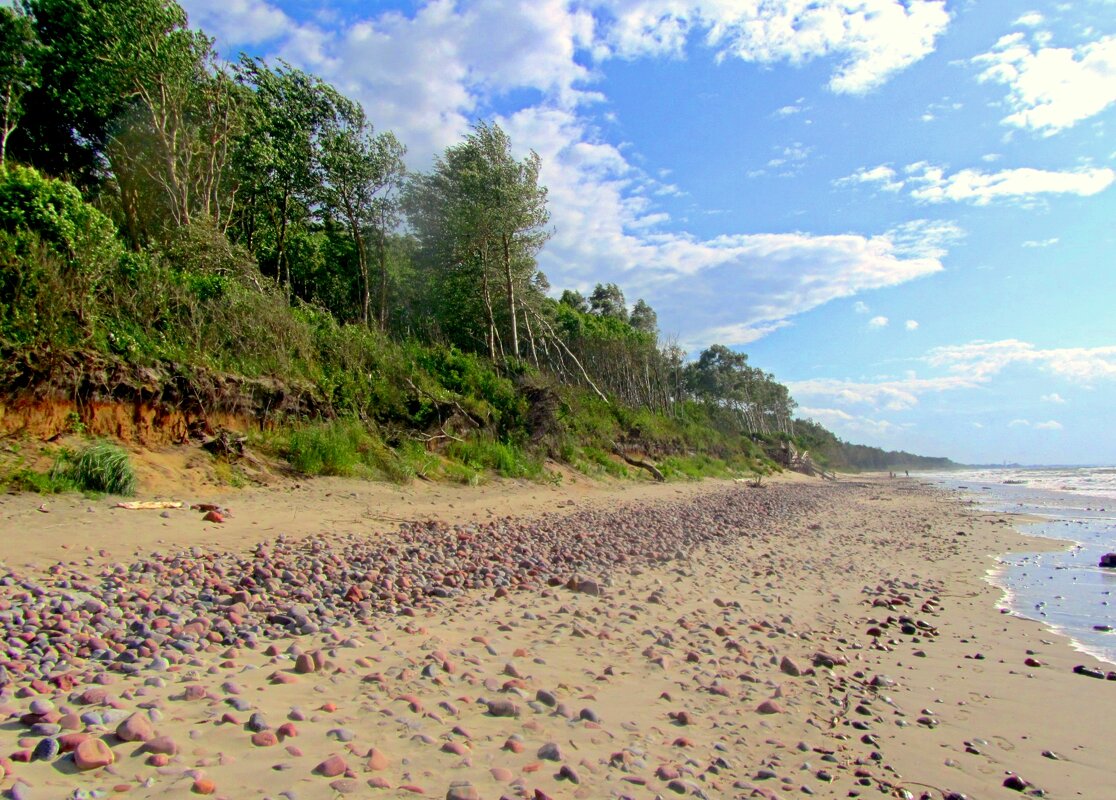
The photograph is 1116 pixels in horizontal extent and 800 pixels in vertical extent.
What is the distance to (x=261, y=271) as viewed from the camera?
2200cm

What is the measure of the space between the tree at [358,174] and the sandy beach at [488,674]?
1734cm

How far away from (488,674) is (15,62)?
24.2 meters

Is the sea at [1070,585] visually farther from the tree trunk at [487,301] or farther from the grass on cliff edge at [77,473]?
the tree trunk at [487,301]

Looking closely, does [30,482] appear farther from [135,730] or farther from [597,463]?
[597,463]

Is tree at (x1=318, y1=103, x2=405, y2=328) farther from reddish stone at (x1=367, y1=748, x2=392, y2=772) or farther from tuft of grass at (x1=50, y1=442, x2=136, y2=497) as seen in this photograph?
reddish stone at (x1=367, y1=748, x2=392, y2=772)

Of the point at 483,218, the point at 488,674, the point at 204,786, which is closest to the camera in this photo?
the point at 204,786

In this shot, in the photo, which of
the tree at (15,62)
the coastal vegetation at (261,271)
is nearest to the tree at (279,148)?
the coastal vegetation at (261,271)

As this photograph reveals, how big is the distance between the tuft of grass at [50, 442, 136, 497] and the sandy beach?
1.35ft

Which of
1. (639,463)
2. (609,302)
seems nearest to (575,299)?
(609,302)

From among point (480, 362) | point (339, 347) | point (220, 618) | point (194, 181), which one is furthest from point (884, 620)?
point (194, 181)

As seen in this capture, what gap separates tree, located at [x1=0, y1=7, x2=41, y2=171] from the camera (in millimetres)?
17266

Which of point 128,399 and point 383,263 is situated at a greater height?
point 383,263

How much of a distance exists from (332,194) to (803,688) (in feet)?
80.3

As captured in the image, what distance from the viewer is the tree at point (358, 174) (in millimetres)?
22844
